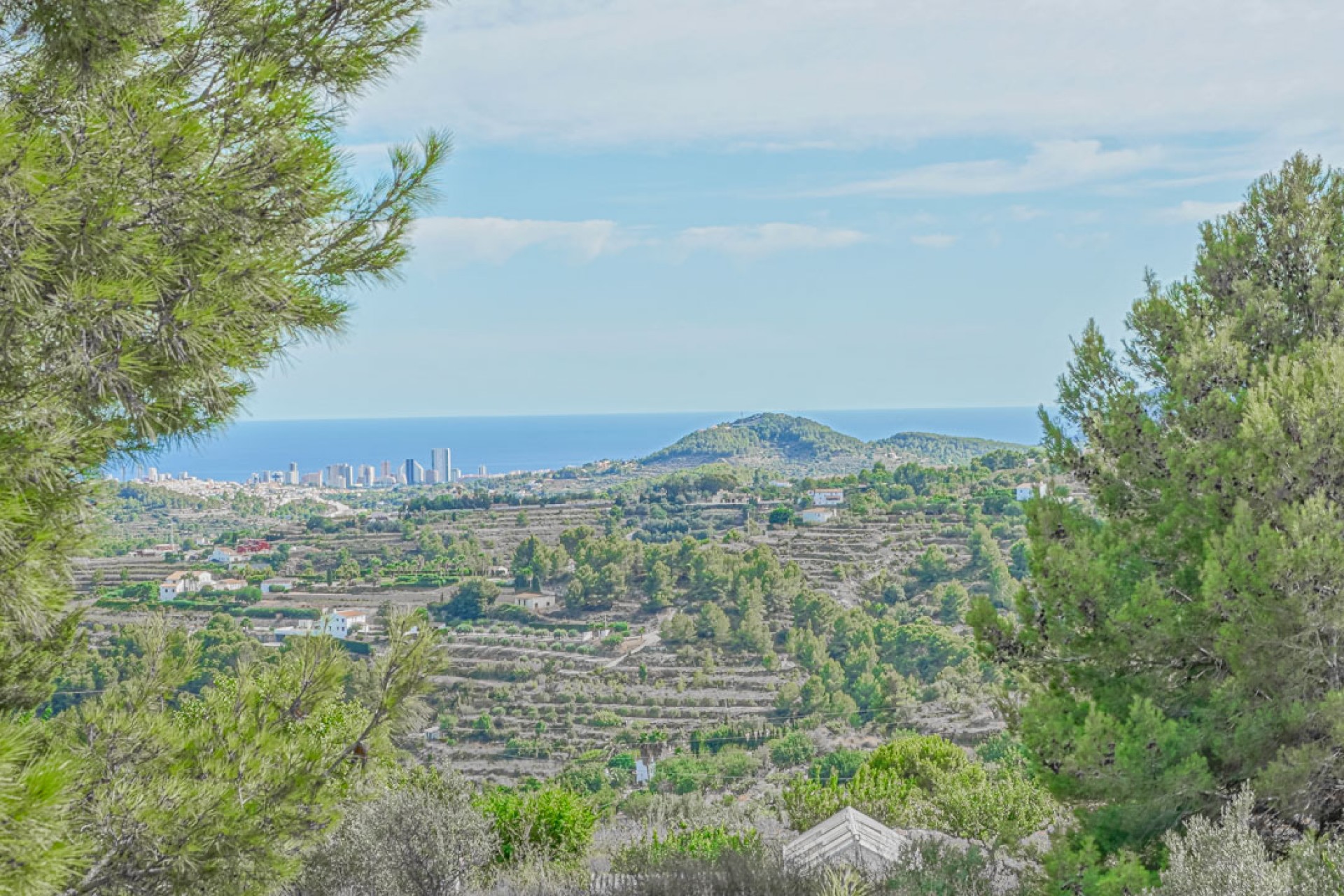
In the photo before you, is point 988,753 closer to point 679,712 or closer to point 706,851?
point 679,712

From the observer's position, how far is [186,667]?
3.48 meters

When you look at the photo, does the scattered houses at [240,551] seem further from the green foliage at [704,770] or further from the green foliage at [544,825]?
the green foliage at [544,825]

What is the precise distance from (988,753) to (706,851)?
12598 millimetres

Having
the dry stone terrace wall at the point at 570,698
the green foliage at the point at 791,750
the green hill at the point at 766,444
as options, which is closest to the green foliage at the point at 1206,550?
the dry stone terrace wall at the point at 570,698

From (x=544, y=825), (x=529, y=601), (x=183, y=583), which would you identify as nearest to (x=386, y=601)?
(x=544, y=825)

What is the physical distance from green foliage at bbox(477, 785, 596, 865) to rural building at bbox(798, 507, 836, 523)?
104 feet

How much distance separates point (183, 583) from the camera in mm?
27984

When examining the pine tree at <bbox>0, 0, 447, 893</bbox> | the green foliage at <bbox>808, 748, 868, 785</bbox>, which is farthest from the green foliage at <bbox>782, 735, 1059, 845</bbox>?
the green foliage at <bbox>808, 748, 868, 785</bbox>

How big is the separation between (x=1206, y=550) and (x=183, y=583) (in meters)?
29.4

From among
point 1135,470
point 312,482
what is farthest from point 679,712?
point 312,482

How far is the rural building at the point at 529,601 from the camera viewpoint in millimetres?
33250

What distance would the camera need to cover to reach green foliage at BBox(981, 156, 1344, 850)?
363cm

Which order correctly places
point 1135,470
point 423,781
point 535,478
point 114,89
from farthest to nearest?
1. point 535,478
2. point 423,781
3. point 1135,470
4. point 114,89

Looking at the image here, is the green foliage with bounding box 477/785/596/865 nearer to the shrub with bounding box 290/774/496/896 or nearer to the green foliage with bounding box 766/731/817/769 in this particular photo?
the shrub with bounding box 290/774/496/896
